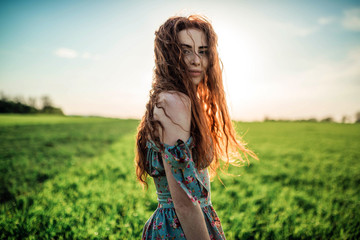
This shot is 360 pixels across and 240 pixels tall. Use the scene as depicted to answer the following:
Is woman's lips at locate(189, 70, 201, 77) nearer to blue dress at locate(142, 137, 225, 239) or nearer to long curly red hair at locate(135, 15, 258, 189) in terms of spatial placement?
long curly red hair at locate(135, 15, 258, 189)

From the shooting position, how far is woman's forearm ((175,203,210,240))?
1083 millimetres

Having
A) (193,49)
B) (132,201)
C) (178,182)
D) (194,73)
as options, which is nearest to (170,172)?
(178,182)

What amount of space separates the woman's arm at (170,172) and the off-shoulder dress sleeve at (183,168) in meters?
0.02

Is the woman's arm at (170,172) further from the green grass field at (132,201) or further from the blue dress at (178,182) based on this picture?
the green grass field at (132,201)

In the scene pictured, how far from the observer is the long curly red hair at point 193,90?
1242mm

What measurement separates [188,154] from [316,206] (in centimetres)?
434

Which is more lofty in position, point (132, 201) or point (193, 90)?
point (193, 90)

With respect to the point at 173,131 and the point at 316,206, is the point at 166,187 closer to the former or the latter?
the point at 173,131

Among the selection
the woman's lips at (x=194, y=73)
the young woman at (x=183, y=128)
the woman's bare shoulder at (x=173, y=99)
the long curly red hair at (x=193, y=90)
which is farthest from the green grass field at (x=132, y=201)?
the woman's bare shoulder at (x=173, y=99)

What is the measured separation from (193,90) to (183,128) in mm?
279

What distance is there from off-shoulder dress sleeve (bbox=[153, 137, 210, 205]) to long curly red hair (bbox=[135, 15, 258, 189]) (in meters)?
0.08

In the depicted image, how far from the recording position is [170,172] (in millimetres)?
1114

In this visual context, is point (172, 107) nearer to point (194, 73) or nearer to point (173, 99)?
point (173, 99)

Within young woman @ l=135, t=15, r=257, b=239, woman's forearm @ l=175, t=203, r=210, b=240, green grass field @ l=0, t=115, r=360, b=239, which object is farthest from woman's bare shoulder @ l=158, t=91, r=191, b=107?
green grass field @ l=0, t=115, r=360, b=239
